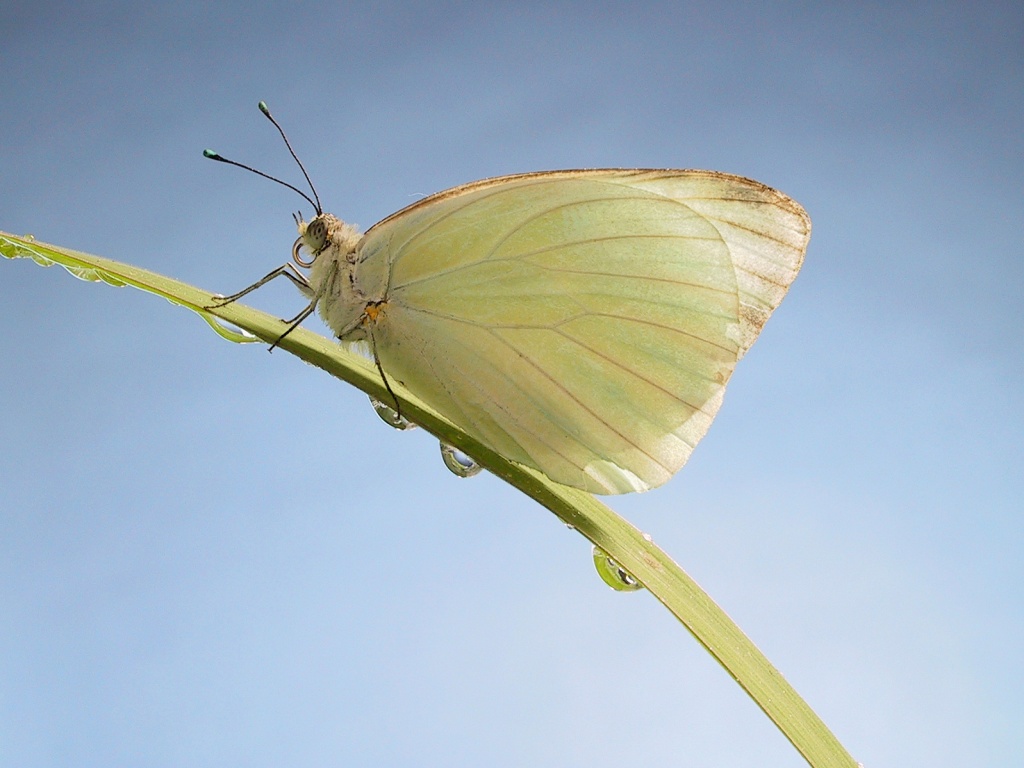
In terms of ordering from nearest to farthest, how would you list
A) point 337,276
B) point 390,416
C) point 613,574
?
point 613,574 → point 390,416 → point 337,276

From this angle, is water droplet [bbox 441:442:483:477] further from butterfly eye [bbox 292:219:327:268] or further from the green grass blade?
butterfly eye [bbox 292:219:327:268]

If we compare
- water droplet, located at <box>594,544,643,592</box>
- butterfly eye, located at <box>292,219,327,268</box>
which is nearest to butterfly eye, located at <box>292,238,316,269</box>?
butterfly eye, located at <box>292,219,327,268</box>

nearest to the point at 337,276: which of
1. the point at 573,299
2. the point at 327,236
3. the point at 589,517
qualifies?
the point at 327,236

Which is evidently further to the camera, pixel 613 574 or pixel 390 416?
pixel 390 416

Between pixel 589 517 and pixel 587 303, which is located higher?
pixel 587 303

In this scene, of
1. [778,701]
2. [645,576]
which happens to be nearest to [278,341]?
[645,576]

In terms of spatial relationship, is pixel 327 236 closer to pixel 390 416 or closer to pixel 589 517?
pixel 390 416

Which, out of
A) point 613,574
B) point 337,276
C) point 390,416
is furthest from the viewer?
point 337,276
